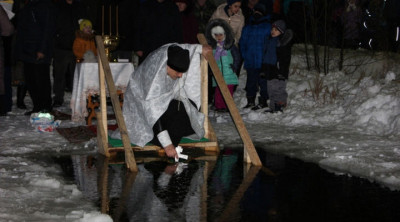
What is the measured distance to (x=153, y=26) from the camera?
9820mm

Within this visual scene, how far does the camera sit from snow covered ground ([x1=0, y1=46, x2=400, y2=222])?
16.3 ft

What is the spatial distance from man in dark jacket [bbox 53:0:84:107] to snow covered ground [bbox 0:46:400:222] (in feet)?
2.00

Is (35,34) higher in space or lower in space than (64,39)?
Answer: higher

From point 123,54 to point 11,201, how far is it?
647 cm

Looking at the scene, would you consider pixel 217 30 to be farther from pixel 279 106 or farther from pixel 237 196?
pixel 237 196

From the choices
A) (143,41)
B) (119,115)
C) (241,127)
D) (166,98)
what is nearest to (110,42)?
(143,41)

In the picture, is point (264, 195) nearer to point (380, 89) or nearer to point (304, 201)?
point (304, 201)

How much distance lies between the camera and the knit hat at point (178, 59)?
21.4ft

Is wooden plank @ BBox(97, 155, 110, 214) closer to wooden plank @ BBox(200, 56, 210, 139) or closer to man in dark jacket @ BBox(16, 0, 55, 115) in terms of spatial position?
wooden plank @ BBox(200, 56, 210, 139)

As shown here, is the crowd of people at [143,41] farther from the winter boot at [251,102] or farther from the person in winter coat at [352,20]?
the person in winter coat at [352,20]

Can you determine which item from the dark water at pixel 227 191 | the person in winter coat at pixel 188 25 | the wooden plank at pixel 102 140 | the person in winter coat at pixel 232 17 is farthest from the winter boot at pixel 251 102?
the wooden plank at pixel 102 140

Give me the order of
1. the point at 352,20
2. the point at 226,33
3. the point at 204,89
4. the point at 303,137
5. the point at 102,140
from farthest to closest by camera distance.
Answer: the point at 352,20, the point at 226,33, the point at 303,137, the point at 204,89, the point at 102,140

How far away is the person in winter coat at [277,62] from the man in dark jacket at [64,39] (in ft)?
12.1

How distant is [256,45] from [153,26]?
1.74 m
